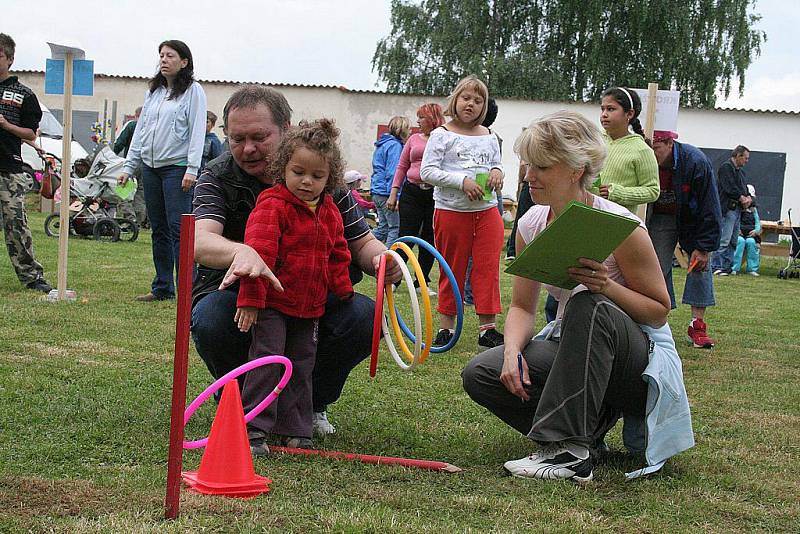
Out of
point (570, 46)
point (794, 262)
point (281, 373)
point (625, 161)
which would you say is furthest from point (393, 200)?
point (570, 46)

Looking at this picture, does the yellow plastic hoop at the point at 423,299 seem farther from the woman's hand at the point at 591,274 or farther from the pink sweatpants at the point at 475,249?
the pink sweatpants at the point at 475,249

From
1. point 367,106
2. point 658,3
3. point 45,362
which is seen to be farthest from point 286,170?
point 658,3

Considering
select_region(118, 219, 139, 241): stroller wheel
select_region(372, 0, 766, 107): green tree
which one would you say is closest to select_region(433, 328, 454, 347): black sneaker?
select_region(118, 219, 139, 241): stroller wheel

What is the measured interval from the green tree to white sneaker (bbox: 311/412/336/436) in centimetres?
3002

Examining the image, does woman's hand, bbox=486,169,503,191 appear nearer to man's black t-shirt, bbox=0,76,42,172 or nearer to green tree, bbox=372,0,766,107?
man's black t-shirt, bbox=0,76,42,172

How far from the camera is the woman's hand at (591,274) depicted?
3246mm

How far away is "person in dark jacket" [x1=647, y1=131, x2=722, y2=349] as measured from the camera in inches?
249

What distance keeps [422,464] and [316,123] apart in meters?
1.28

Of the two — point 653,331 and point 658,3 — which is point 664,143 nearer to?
point 653,331

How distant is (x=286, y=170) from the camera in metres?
3.46

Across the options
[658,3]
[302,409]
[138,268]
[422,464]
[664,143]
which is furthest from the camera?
[658,3]

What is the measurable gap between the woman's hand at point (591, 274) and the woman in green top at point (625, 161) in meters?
2.63

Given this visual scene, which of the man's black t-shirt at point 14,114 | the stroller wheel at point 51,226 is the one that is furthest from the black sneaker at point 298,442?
the stroller wheel at point 51,226

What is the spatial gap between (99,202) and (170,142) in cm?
719
